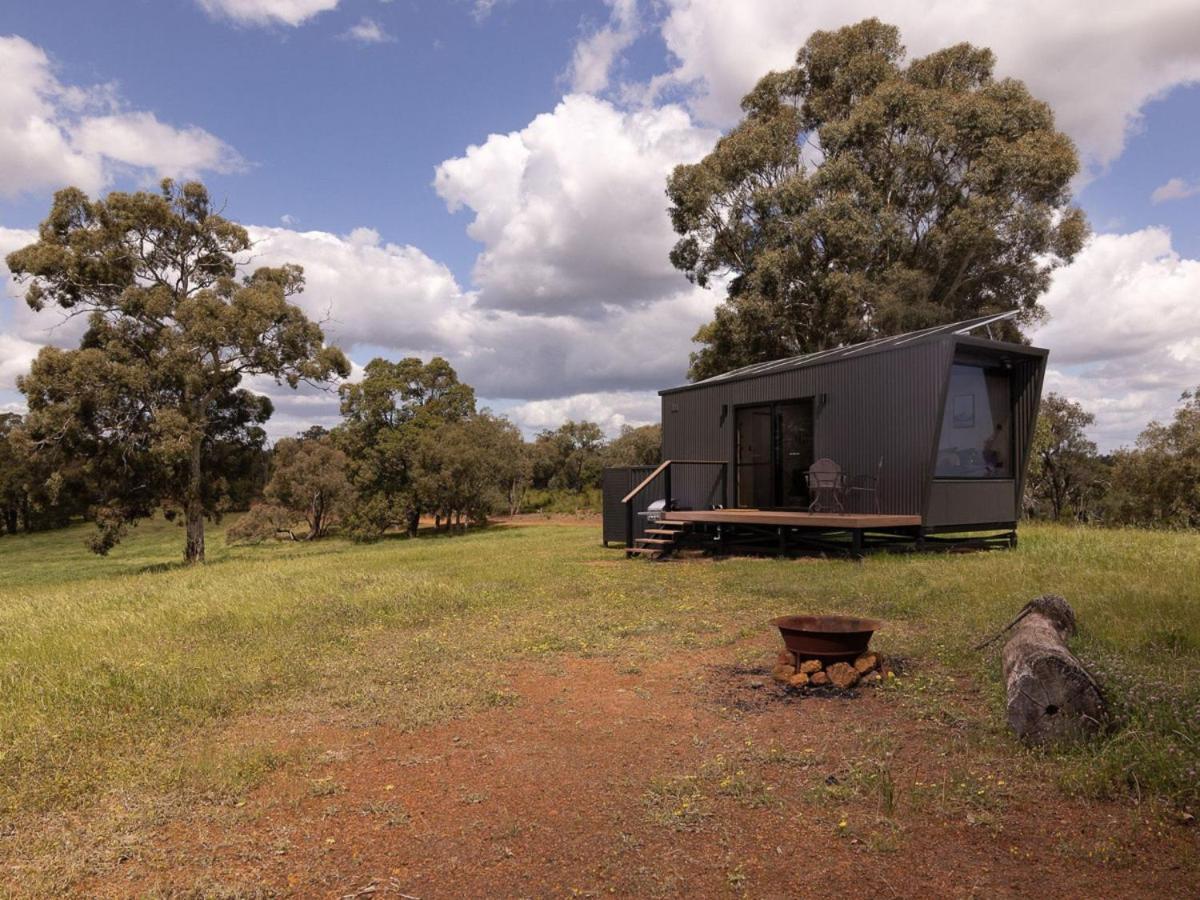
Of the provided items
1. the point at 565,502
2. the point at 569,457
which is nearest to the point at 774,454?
the point at 565,502

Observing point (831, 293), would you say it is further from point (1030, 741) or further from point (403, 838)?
point (403, 838)

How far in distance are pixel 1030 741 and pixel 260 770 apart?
386 centimetres

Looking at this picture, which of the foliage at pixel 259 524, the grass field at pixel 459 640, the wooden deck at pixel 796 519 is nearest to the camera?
the grass field at pixel 459 640

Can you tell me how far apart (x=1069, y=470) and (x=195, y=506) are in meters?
30.2

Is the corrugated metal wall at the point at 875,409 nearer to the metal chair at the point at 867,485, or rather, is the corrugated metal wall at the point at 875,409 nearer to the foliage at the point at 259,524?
the metal chair at the point at 867,485

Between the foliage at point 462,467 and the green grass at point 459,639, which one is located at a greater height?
the foliage at point 462,467

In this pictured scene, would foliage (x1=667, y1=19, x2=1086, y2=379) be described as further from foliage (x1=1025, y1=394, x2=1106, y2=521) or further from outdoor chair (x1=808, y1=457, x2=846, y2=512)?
outdoor chair (x1=808, y1=457, x2=846, y2=512)

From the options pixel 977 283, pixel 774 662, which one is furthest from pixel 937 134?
pixel 774 662

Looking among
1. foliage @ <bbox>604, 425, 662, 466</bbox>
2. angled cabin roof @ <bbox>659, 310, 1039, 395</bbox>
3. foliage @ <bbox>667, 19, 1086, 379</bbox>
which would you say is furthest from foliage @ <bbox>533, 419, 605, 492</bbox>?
angled cabin roof @ <bbox>659, 310, 1039, 395</bbox>

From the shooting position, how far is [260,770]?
3.82 meters

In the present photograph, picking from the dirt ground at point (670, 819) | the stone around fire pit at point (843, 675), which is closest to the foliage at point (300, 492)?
the dirt ground at point (670, 819)

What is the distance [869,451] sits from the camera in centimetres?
1151

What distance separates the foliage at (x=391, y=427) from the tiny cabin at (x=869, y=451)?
1611cm

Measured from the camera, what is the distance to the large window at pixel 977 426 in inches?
443
